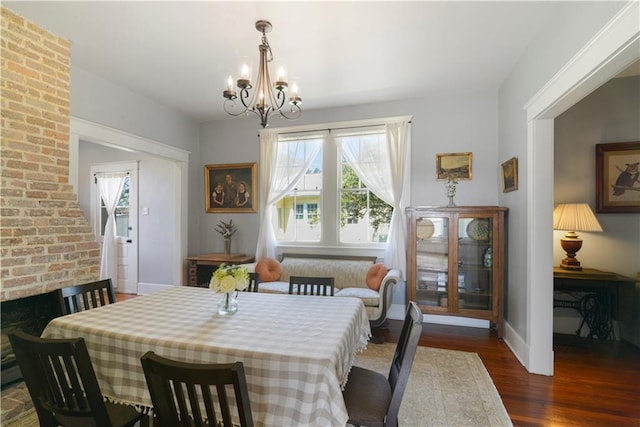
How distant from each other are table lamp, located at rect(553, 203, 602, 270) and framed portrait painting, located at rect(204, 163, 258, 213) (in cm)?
384

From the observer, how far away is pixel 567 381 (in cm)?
238

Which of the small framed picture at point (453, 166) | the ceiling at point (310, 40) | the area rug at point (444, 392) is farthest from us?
the small framed picture at point (453, 166)

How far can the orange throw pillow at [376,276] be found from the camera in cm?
348

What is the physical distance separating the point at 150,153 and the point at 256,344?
→ 11.8 feet

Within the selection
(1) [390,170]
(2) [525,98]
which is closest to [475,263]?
(1) [390,170]

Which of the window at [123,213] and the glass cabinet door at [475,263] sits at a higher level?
the window at [123,213]

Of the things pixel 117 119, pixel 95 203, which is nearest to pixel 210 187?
pixel 117 119

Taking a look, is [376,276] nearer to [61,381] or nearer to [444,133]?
[444,133]

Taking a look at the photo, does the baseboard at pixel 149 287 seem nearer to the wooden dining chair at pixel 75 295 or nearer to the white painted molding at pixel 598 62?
the wooden dining chair at pixel 75 295

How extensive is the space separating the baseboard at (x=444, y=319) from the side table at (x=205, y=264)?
217cm

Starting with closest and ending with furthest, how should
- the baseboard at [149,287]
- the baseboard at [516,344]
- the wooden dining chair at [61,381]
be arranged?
1. the wooden dining chair at [61,381]
2. the baseboard at [516,344]
3. the baseboard at [149,287]

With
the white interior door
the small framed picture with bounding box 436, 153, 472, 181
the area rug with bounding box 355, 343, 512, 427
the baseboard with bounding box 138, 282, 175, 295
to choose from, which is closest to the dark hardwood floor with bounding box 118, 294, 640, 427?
the area rug with bounding box 355, 343, 512, 427

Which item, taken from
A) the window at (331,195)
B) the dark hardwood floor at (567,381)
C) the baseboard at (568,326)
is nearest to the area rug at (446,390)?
the dark hardwood floor at (567,381)

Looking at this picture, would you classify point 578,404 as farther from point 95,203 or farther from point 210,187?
point 95,203
